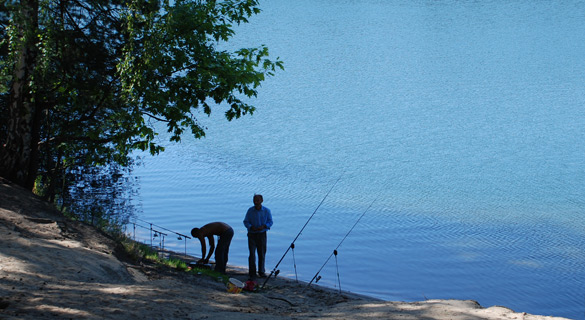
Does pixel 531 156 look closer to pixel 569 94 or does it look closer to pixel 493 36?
pixel 569 94

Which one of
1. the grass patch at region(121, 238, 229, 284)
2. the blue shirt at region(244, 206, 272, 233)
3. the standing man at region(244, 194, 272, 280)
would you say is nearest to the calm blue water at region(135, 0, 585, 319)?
the standing man at region(244, 194, 272, 280)

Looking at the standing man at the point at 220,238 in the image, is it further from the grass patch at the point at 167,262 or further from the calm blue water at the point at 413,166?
the calm blue water at the point at 413,166

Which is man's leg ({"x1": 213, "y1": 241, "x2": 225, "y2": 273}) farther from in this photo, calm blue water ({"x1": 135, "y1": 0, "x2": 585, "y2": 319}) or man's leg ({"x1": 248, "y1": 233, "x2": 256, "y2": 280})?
calm blue water ({"x1": 135, "y1": 0, "x2": 585, "y2": 319})

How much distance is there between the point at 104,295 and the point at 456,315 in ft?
12.6

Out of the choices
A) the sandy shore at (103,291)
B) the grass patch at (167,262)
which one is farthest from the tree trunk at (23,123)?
the grass patch at (167,262)

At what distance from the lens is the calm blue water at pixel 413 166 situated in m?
15.5

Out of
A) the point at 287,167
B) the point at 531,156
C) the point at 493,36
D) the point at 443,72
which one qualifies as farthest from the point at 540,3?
the point at 287,167

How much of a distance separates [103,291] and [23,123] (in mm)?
6462

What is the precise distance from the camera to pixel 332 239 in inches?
677

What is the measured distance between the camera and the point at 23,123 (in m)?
12.7

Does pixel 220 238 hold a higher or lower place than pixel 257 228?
lower

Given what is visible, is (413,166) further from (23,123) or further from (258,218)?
(23,123)

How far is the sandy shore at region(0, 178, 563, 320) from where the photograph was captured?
6.73 metres

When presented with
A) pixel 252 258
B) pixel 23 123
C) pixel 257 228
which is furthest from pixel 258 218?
pixel 23 123
